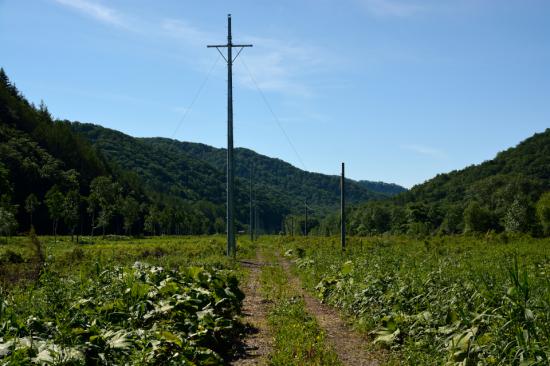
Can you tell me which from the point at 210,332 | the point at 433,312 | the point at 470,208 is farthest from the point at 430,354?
the point at 470,208

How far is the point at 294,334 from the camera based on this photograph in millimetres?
9859

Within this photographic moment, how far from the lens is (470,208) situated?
96.0m

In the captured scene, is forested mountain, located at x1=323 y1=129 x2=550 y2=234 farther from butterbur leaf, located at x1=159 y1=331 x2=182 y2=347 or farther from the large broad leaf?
butterbur leaf, located at x1=159 y1=331 x2=182 y2=347

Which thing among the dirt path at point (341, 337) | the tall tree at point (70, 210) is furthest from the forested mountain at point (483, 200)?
the dirt path at point (341, 337)

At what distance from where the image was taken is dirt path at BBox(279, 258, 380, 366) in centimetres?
855

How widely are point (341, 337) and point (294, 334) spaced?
1.09 metres

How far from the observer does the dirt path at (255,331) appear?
27.6 feet

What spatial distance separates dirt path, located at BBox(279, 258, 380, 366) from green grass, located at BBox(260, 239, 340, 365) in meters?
0.23

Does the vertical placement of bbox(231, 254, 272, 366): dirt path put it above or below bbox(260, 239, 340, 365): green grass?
below

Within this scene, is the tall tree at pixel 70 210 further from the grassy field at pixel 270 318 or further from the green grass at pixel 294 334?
the grassy field at pixel 270 318

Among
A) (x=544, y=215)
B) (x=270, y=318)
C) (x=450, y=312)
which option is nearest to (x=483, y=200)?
(x=544, y=215)

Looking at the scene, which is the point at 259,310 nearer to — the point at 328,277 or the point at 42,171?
the point at 328,277

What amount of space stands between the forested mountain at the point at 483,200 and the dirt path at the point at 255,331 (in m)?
77.9

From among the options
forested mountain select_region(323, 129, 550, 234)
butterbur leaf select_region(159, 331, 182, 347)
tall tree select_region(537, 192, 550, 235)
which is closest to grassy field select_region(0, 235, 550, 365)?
butterbur leaf select_region(159, 331, 182, 347)
